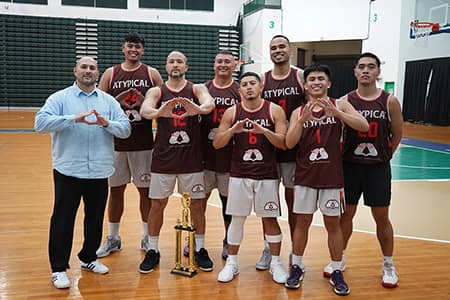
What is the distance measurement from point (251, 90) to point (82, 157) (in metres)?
1.30

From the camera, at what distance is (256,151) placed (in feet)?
10.8

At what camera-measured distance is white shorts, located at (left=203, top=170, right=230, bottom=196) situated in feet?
12.1

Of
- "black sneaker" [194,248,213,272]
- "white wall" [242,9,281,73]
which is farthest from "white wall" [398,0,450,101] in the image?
"black sneaker" [194,248,213,272]

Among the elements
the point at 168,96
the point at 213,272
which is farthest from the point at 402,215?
the point at 168,96

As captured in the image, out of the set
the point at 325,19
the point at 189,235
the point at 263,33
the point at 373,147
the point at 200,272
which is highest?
the point at 325,19

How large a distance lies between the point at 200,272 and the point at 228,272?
28 cm

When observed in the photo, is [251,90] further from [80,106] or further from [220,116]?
[80,106]

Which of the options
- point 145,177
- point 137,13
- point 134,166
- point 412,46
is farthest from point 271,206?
point 137,13

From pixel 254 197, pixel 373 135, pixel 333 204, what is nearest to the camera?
pixel 333 204

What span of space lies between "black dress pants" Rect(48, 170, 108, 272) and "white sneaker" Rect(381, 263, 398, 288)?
220 cm

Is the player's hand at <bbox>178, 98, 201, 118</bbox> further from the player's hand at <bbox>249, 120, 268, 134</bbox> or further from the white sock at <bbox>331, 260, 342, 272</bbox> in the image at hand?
the white sock at <bbox>331, 260, 342, 272</bbox>

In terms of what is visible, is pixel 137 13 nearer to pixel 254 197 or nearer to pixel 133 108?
pixel 133 108

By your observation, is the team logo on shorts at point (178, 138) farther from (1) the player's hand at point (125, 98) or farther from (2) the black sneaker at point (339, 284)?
(2) the black sneaker at point (339, 284)

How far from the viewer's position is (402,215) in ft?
17.0
